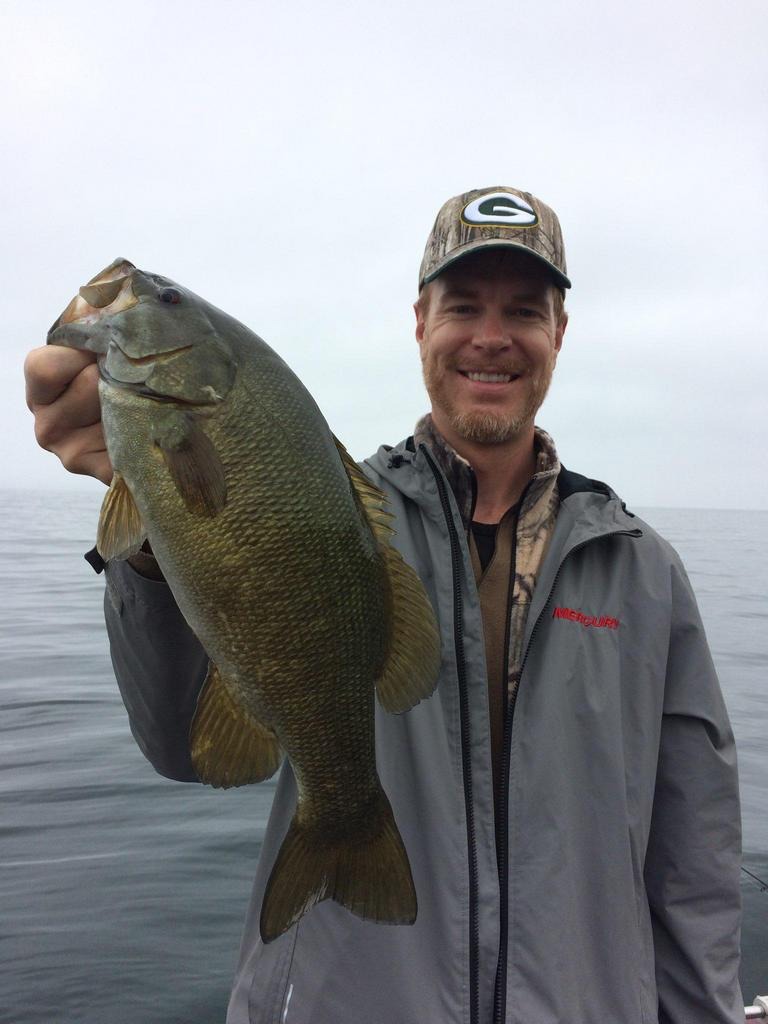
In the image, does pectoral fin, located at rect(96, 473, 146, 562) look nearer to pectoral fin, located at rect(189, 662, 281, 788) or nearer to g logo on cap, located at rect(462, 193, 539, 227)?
pectoral fin, located at rect(189, 662, 281, 788)

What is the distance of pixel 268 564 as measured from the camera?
1.54 meters

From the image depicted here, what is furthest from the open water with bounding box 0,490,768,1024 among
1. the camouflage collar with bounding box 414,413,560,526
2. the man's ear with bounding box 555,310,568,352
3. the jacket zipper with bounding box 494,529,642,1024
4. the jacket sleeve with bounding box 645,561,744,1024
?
the man's ear with bounding box 555,310,568,352

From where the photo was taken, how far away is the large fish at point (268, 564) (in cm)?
154

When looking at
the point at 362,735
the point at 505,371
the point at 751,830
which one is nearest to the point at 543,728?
the point at 362,735

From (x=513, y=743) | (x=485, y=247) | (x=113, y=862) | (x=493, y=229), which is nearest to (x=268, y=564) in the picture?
(x=513, y=743)

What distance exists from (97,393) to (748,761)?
8360 millimetres

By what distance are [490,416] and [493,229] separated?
28.8 inches

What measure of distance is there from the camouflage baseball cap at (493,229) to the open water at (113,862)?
13.2 ft

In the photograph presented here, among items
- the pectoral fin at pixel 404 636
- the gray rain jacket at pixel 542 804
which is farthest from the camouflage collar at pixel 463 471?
the pectoral fin at pixel 404 636

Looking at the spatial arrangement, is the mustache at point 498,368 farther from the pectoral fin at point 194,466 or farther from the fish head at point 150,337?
the pectoral fin at point 194,466

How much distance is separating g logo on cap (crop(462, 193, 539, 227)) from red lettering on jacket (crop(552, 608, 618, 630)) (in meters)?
1.52

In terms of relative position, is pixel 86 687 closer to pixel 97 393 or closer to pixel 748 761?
pixel 748 761

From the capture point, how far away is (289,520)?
156 cm

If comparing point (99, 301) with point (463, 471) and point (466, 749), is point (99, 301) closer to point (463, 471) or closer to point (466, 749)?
point (463, 471)
